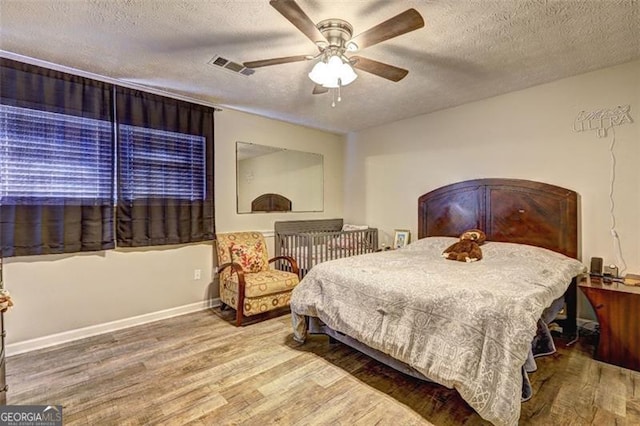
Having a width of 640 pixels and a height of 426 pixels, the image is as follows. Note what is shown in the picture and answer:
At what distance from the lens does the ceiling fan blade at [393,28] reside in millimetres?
1619

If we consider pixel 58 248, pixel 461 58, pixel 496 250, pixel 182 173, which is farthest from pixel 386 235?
pixel 58 248

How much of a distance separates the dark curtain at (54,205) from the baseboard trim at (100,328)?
2.59 feet

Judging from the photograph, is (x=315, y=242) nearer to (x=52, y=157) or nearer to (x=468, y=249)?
(x=468, y=249)

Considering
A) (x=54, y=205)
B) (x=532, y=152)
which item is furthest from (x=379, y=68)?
(x=54, y=205)

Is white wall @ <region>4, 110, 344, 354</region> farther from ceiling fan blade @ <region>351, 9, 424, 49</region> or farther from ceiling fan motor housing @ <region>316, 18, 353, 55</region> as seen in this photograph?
ceiling fan blade @ <region>351, 9, 424, 49</region>

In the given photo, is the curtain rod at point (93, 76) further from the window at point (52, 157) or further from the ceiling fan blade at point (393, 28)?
the ceiling fan blade at point (393, 28)

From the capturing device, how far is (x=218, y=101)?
12.0ft

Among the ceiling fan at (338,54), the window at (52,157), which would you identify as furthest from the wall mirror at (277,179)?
the ceiling fan at (338,54)

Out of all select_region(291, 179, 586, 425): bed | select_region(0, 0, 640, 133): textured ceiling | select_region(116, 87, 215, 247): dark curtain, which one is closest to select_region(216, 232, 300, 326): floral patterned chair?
select_region(116, 87, 215, 247): dark curtain

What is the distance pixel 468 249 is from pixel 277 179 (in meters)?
2.70

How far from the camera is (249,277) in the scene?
11.4 ft

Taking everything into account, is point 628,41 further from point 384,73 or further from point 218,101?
point 218,101

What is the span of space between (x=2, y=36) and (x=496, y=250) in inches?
177

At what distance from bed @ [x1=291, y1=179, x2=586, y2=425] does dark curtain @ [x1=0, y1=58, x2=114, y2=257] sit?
6.81 feet
